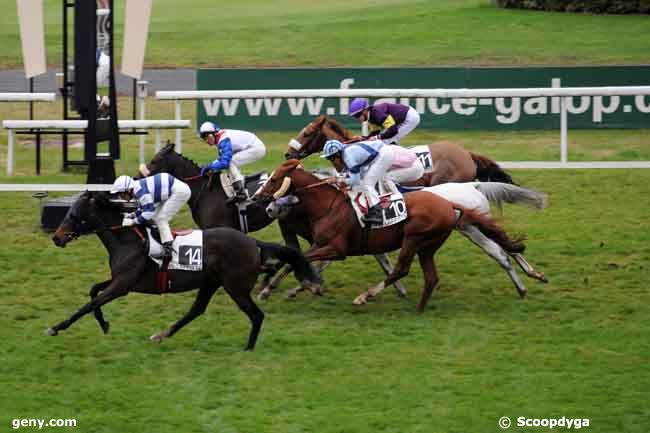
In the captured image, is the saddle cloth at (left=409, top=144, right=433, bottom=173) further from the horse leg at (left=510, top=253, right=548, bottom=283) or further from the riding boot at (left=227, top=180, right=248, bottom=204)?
the riding boot at (left=227, top=180, right=248, bottom=204)

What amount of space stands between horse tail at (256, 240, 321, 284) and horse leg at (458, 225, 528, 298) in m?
1.66

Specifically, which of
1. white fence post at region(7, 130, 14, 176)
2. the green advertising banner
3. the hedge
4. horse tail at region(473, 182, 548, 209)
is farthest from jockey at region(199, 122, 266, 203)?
the hedge

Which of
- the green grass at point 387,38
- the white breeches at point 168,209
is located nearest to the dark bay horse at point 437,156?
the white breeches at point 168,209

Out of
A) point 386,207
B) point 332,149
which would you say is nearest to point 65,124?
point 332,149

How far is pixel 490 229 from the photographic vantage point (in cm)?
1095

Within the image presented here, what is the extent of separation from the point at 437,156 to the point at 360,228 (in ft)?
5.60

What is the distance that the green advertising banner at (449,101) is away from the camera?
1661 centimetres

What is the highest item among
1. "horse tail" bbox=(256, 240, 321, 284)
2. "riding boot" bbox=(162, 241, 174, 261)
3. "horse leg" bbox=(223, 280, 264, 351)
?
"riding boot" bbox=(162, 241, 174, 261)

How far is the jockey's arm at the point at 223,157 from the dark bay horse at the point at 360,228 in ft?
2.20

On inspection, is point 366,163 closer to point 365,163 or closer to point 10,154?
point 365,163

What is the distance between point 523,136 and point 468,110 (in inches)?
30.1

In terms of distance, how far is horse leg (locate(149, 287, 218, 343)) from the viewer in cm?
981

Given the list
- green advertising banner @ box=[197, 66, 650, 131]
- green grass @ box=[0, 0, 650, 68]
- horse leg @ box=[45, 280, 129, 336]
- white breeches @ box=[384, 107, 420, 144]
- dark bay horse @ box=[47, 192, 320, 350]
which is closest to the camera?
horse leg @ box=[45, 280, 129, 336]

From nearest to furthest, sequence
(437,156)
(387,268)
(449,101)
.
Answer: (387,268) → (437,156) → (449,101)
